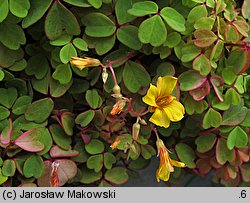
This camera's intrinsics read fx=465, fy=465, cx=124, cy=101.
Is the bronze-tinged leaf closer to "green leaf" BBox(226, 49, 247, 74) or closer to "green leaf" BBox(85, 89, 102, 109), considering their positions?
"green leaf" BBox(226, 49, 247, 74)

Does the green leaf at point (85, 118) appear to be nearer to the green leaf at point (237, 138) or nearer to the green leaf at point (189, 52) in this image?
the green leaf at point (189, 52)

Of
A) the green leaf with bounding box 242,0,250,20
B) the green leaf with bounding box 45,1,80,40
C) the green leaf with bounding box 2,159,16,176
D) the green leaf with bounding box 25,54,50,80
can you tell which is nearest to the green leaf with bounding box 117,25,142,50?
the green leaf with bounding box 45,1,80,40

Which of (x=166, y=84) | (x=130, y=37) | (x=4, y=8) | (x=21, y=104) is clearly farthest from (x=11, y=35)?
(x=166, y=84)

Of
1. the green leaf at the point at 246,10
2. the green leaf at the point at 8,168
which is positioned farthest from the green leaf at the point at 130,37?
the green leaf at the point at 8,168
